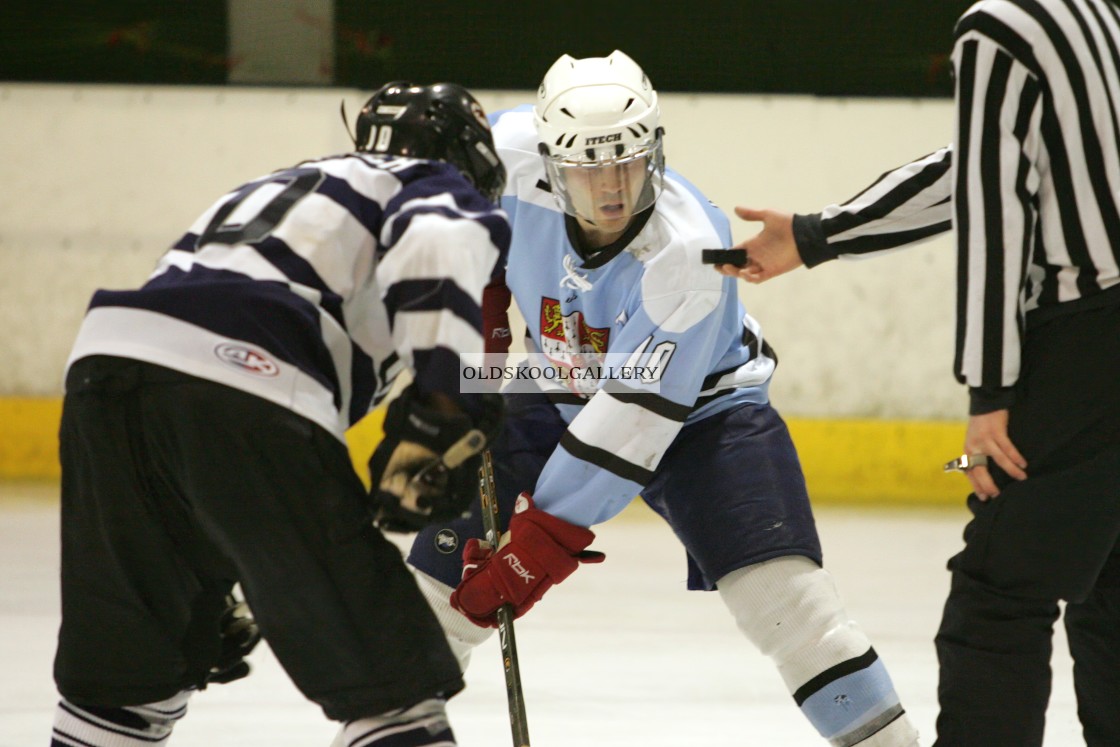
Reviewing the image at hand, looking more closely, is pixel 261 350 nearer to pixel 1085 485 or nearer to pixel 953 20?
pixel 1085 485

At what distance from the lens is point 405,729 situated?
1439 millimetres

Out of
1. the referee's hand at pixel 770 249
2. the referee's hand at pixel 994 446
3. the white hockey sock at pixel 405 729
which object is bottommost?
the white hockey sock at pixel 405 729

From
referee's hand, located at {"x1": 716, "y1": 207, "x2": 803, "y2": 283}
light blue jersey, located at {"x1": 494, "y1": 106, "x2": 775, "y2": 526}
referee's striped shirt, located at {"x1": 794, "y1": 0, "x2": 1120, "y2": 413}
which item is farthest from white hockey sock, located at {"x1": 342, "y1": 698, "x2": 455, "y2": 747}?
referee's hand, located at {"x1": 716, "y1": 207, "x2": 803, "y2": 283}

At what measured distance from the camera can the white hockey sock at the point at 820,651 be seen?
191 cm

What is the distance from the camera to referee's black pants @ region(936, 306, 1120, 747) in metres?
1.53

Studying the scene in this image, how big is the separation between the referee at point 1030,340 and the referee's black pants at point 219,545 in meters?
0.60

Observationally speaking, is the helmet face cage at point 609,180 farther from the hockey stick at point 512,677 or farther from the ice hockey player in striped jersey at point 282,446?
the ice hockey player in striped jersey at point 282,446

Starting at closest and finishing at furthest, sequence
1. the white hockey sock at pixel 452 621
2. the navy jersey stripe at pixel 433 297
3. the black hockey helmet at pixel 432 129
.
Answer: the navy jersey stripe at pixel 433 297, the black hockey helmet at pixel 432 129, the white hockey sock at pixel 452 621

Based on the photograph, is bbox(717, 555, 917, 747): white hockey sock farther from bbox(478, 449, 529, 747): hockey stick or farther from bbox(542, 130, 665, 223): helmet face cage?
bbox(542, 130, 665, 223): helmet face cage

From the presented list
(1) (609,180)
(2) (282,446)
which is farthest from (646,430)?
(2) (282,446)

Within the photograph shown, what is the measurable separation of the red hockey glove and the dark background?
329 centimetres

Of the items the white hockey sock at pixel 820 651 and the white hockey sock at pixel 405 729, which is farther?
the white hockey sock at pixel 820 651

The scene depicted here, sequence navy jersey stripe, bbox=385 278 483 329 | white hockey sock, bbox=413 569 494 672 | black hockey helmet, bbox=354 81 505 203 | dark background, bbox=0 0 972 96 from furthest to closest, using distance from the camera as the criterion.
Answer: dark background, bbox=0 0 972 96 → white hockey sock, bbox=413 569 494 672 → black hockey helmet, bbox=354 81 505 203 → navy jersey stripe, bbox=385 278 483 329

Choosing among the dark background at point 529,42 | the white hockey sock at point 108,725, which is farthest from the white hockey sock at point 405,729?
the dark background at point 529,42
